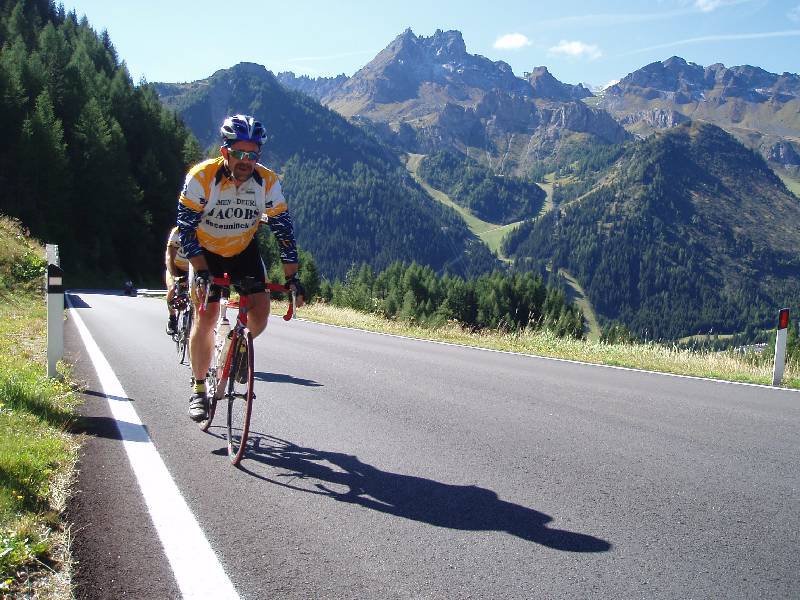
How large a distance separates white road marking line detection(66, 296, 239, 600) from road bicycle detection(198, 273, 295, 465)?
1.80 feet

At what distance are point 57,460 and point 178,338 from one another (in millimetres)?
4474

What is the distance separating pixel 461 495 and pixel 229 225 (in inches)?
105

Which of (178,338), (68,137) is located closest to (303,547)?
(178,338)

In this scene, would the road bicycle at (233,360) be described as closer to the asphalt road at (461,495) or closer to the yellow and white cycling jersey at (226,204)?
the asphalt road at (461,495)

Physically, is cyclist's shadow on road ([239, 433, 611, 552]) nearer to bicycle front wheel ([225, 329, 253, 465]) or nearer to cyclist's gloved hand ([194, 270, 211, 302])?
bicycle front wheel ([225, 329, 253, 465])

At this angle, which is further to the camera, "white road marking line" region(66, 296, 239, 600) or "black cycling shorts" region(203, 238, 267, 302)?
"black cycling shorts" region(203, 238, 267, 302)

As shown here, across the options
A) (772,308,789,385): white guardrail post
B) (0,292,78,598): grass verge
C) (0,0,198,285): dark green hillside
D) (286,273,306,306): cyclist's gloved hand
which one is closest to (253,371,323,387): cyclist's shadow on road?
(0,292,78,598): grass verge

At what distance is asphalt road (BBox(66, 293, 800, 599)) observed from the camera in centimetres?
289

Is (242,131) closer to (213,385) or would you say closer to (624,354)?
(213,385)

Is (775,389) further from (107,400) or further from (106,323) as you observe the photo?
(106,323)

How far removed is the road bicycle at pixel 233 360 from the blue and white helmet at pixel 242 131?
3.33ft

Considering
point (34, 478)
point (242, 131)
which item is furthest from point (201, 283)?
point (34, 478)

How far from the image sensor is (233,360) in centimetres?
500

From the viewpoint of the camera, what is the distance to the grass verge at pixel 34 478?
8.84ft
